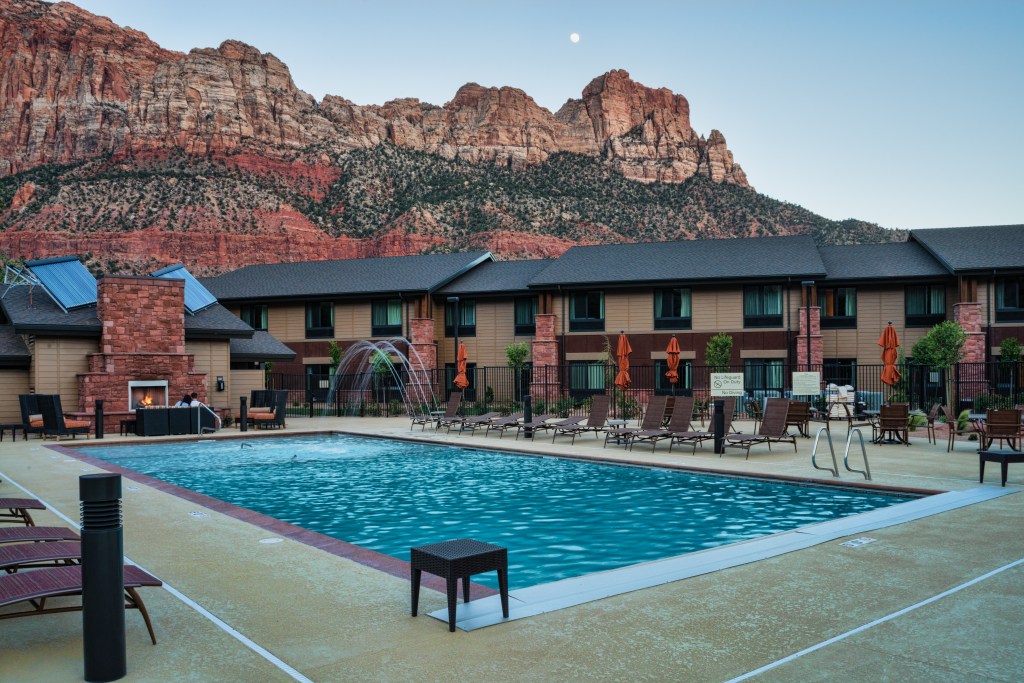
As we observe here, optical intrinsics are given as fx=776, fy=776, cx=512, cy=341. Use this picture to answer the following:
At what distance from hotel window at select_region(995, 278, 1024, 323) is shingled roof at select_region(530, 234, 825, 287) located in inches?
281

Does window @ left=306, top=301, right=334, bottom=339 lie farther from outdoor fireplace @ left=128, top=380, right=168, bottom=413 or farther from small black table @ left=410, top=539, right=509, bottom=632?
small black table @ left=410, top=539, right=509, bottom=632

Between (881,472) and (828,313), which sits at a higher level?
(828,313)

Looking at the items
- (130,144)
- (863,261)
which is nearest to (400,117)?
(130,144)

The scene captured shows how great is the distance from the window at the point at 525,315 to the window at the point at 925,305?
16.5 meters

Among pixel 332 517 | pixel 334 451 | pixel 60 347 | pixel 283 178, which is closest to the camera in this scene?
pixel 332 517

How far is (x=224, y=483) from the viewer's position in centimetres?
1307

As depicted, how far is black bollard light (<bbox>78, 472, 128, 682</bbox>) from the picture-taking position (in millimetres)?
3934

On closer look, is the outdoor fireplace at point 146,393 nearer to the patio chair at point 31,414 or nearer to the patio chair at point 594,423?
the patio chair at point 31,414

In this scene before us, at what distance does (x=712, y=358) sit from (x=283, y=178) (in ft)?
250

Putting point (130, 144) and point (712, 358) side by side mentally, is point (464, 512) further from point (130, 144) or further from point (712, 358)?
point (130, 144)

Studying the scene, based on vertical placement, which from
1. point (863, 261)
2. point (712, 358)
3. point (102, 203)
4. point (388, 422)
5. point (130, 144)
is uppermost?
point (130, 144)

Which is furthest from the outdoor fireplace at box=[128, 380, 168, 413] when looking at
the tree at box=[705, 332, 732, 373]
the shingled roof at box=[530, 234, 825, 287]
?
the tree at box=[705, 332, 732, 373]

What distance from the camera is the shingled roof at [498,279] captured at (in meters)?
37.6

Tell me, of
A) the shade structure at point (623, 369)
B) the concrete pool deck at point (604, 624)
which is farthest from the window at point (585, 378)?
the concrete pool deck at point (604, 624)
